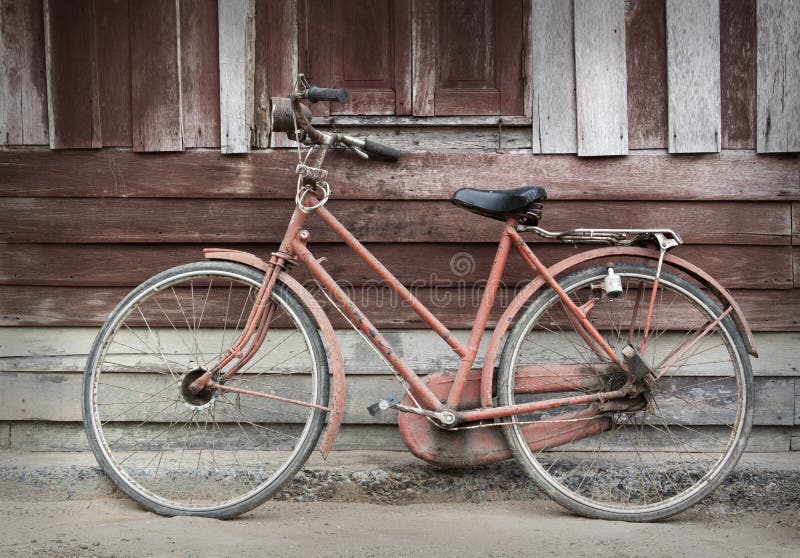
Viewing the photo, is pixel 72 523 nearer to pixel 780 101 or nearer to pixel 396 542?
pixel 396 542

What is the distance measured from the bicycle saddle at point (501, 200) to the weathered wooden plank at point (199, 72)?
Answer: 1.25 m

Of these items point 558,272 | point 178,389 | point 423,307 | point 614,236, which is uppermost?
point 614,236

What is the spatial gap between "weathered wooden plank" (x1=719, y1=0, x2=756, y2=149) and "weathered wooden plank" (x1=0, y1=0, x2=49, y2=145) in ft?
10.3

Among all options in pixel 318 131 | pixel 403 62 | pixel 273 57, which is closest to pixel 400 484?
pixel 318 131

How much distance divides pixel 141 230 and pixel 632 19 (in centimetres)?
247

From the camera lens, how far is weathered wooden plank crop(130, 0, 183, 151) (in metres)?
3.46

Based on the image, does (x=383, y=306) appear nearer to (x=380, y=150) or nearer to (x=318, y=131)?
(x=380, y=150)

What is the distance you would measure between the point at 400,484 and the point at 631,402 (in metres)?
1.06

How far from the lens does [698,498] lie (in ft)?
10.1

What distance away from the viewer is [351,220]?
11.5 feet

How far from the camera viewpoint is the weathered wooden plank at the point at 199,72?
3.45 metres

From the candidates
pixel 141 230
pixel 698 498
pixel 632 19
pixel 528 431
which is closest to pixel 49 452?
pixel 141 230

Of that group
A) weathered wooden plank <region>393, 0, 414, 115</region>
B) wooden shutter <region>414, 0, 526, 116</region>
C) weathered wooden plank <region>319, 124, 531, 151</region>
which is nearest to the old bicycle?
weathered wooden plank <region>319, 124, 531, 151</region>

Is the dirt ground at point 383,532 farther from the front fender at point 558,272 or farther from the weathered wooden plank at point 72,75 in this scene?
the weathered wooden plank at point 72,75
